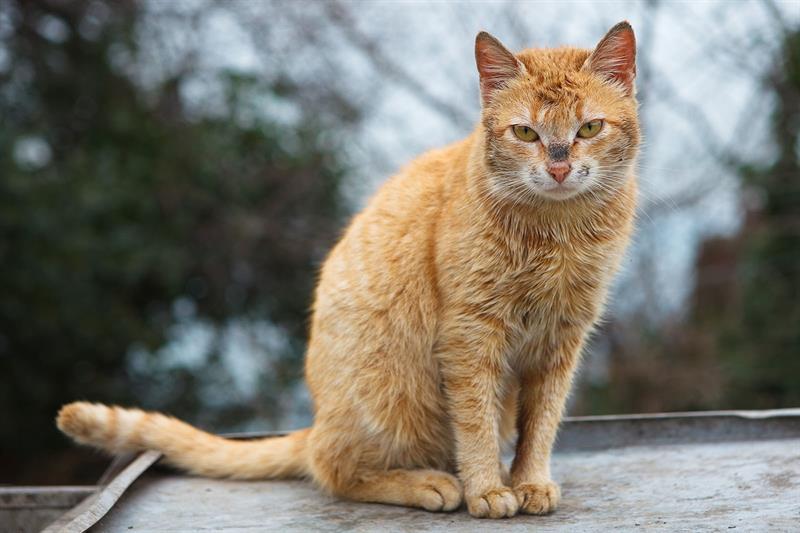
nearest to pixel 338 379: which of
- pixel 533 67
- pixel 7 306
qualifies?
pixel 533 67

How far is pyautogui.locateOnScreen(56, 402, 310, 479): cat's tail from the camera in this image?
2.78 m

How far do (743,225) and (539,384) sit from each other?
3.88 metres

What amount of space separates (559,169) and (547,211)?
185 mm

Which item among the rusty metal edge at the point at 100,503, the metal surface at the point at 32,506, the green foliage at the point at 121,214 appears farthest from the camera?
the green foliage at the point at 121,214

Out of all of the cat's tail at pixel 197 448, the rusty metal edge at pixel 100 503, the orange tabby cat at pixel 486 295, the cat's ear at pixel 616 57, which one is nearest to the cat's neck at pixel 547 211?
the orange tabby cat at pixel 486 295

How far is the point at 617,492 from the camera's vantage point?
8.04 ft

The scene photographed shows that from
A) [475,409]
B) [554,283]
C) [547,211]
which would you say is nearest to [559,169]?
[547,211]

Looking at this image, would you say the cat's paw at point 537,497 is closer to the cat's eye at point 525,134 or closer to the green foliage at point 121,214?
the cat's eye at point 525,134

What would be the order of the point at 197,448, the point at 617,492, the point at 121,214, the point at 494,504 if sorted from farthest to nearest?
the point at 121,214 < the point at 197,448 < the point at 617,492 < the point at 494,504

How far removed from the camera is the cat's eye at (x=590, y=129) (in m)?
2.21

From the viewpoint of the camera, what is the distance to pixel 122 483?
96.9 inches

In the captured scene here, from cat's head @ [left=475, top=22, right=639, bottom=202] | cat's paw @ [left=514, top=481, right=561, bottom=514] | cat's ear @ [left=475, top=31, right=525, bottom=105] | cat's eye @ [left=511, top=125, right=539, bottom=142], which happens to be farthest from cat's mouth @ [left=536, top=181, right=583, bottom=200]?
cat's paw @ [left=514, top=481, right=561, bottom=514]

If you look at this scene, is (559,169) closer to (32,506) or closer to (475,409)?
(475,409)

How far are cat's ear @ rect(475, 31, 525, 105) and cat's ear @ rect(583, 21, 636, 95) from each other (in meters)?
0.18
